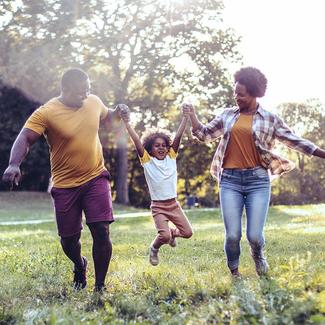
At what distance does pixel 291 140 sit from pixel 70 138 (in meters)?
2.14

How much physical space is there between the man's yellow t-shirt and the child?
2.96 feet

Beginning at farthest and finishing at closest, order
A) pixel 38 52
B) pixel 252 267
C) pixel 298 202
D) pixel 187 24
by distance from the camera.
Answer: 1. pixel 298 202
2. pixel 187 24
3. pixel 38 52
4. pixel 252 267

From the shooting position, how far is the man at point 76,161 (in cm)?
628

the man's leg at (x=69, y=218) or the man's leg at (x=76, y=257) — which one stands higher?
the man's leg at (x=69, y=218)

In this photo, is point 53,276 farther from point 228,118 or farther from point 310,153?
point 310,153

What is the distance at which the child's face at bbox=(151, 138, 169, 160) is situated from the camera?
7.43 m

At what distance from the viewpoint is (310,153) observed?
21.1 feet

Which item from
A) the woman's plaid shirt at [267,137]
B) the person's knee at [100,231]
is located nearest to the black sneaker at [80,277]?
the person's knee at [100,231]

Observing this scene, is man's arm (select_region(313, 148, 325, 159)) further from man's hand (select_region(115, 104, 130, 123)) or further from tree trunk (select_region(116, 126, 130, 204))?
tree trunk (select_region(116, 126, 130, 204))

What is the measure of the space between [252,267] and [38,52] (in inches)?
1078

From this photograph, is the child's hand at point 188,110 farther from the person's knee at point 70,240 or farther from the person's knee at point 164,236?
the person's knee at point 70,240

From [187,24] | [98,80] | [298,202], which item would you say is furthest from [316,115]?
[98,80]

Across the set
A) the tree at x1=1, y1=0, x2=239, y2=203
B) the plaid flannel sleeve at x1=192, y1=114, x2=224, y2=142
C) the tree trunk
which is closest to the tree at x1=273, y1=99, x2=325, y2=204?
the tree at x1=1, y1=0, x2=239, y2=203

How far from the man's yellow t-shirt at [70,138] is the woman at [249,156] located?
1297 mm
